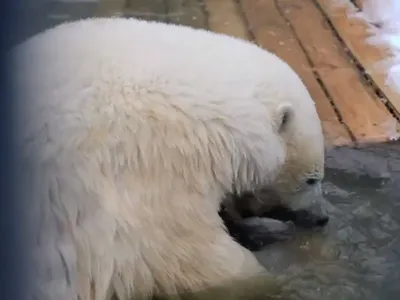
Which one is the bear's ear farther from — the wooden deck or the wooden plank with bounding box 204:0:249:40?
the wooden plank with bounding box 204:0:249:40

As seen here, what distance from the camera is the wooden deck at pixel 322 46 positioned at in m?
2.47

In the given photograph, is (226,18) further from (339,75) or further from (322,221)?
(322,221)

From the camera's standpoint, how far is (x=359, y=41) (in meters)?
2.94

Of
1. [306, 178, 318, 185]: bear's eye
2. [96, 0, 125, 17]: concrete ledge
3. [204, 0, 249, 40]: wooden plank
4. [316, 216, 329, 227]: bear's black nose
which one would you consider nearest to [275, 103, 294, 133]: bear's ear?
[306, 178, 318, 185]: bear's eye

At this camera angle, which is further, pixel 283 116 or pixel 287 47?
pixel 287 47

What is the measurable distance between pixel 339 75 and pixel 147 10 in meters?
0.97

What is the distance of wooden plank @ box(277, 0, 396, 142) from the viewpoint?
96.4 inches

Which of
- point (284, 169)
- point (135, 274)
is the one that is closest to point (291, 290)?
point (284, 169)

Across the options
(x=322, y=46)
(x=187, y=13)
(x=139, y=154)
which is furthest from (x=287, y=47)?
(x=139, y=154)

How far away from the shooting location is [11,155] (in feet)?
2.40

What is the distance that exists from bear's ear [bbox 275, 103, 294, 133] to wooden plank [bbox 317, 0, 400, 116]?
0.86 m

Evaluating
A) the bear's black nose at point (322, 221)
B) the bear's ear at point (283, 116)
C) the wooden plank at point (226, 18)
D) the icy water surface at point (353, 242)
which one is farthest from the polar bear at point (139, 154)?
the wooden plank at point (226, 18)

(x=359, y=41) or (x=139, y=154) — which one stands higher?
(x=139, y=154)

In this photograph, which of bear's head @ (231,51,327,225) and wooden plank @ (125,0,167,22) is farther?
wooden plank @ (125,0,167,22)
